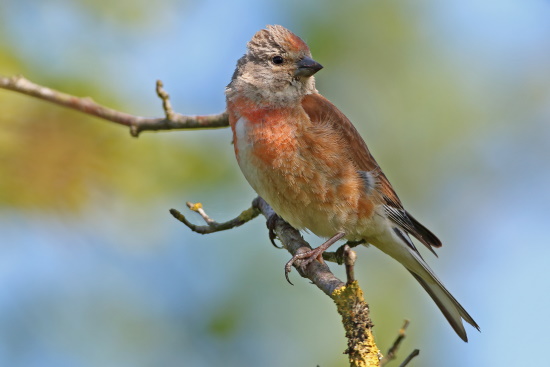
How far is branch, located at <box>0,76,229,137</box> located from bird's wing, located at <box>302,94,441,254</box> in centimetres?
64

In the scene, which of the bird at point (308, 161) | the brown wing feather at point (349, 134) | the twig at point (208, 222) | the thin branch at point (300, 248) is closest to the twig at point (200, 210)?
the twig at point (208, 222)

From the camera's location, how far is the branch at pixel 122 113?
12.9 feet

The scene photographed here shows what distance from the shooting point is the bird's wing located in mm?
4605

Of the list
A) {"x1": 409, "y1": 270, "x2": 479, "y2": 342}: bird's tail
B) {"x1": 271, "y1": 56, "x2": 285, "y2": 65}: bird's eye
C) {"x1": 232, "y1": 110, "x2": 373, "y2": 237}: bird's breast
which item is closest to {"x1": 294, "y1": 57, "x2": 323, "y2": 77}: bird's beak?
{"x1": 271, "y1": 56, "x2": 285, "y2": 65}: bird's eye

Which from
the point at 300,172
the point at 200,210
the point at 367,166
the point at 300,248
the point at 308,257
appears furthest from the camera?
the point at 367,166

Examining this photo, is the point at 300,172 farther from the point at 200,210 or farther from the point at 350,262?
the point at 350,262

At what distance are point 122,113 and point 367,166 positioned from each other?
1.64 m

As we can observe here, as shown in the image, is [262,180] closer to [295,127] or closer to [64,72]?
[295,127]

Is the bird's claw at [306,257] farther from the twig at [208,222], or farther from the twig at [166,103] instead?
the twig at [166,103]

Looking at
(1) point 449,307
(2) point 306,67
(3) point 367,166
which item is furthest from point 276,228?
(1) point 449,307

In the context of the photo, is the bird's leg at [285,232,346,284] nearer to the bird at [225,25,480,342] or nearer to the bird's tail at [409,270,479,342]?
the bird at [225,25,480,342]

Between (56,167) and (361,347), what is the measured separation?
87.0 inches

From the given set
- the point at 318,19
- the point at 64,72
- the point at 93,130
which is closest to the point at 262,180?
the point at 93,130

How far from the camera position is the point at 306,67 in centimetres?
456
